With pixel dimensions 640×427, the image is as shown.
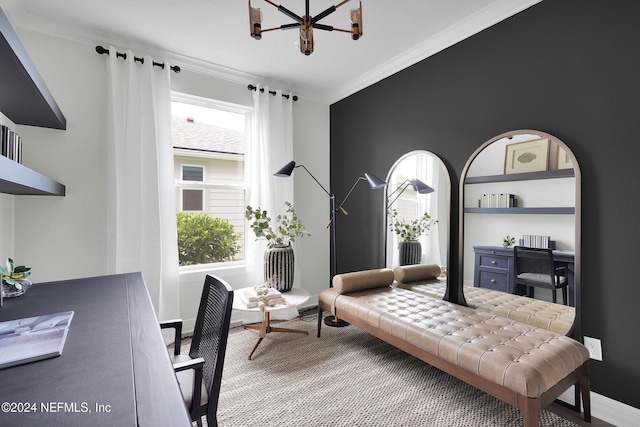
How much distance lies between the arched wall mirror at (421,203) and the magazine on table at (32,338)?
247 cm

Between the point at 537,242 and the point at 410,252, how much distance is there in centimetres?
109

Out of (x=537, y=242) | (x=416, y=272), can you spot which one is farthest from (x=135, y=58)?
(x=537, y=242)

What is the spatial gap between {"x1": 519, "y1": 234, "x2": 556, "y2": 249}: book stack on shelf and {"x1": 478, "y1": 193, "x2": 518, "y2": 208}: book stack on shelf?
0.23 meters

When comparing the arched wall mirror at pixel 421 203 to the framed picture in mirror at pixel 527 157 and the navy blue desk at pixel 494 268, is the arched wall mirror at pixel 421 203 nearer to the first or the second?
the navy blue desk at pixel 494 268

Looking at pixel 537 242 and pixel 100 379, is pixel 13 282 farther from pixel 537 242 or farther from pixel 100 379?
pixel 537 242

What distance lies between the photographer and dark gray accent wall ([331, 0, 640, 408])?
1.69 m

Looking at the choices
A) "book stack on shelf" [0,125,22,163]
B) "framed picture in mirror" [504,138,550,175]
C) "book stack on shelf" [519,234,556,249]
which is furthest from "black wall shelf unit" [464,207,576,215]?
"book stack on shelf" [0,125,22,163]

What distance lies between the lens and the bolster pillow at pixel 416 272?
2.72m

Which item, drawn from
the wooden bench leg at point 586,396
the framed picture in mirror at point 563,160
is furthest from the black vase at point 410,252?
the wooden bench leg at point 586,396

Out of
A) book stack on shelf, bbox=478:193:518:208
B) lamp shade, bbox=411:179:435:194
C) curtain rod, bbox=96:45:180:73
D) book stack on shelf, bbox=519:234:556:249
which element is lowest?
book stack on shelf, bbox=519:234:556:249

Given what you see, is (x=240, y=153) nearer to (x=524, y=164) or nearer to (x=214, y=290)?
(x=214, y=290)

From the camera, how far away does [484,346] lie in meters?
1.65

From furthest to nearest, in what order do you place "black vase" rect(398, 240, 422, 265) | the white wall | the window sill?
the window sill
"black vase" rect(398, 240, 422, 265)
the white wall

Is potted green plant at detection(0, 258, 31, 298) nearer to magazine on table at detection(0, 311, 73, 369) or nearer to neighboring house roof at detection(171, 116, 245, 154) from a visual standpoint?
magazine on table at detection(0, 311, 73, 369)
